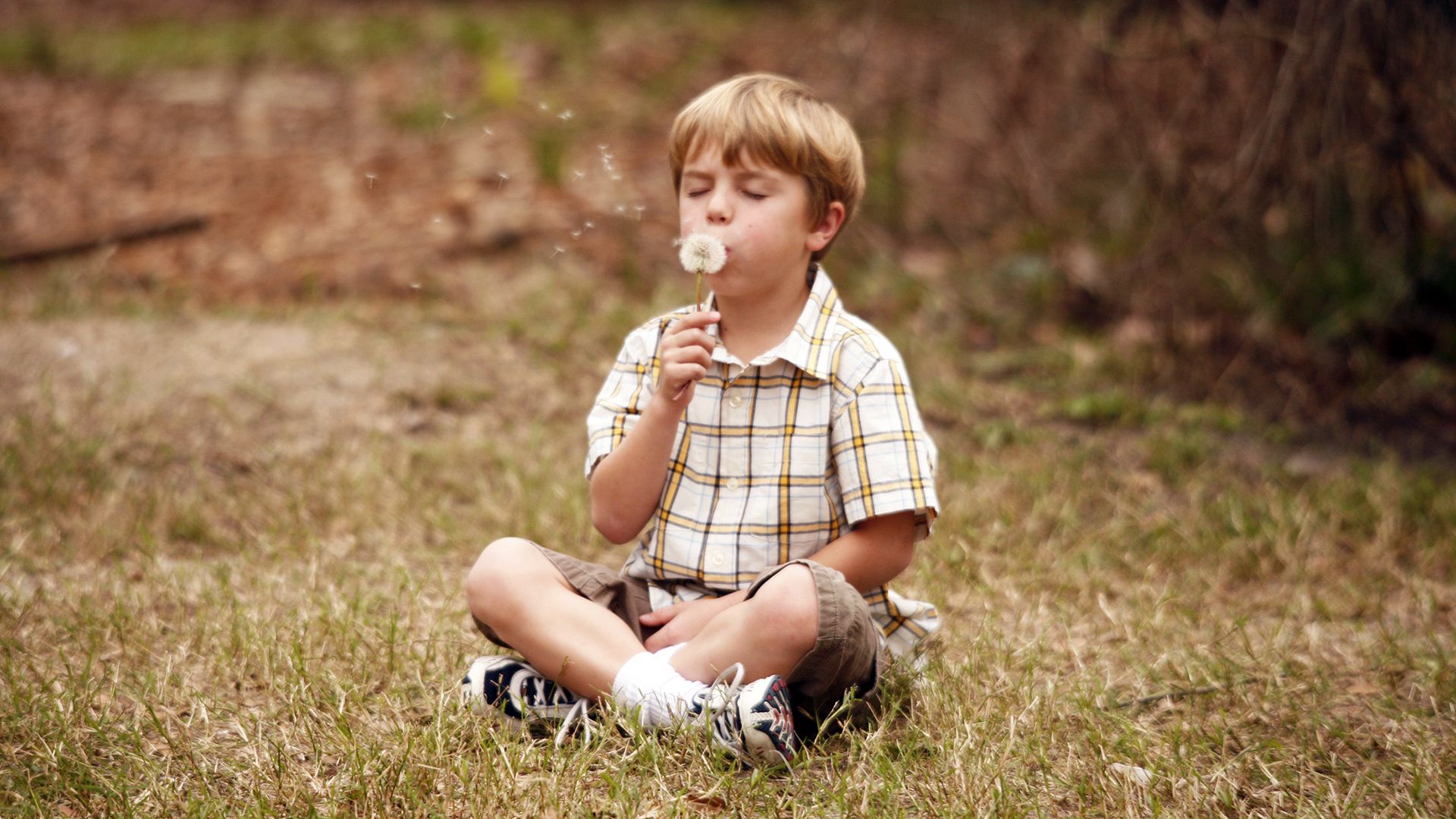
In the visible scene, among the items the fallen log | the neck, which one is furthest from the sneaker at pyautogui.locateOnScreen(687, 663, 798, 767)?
the fallen log

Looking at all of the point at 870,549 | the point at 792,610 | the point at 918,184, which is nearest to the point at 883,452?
the point at 870,549

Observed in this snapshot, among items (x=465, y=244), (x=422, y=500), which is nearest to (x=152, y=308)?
(x=465, y=244)

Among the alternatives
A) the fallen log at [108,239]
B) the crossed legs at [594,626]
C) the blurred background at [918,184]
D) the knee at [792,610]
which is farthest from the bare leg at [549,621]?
the fallen log at [108,239]

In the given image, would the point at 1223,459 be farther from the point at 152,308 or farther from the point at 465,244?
the point at 152,308

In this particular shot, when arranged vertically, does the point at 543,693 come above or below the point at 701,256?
below

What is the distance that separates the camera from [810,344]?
2.10m

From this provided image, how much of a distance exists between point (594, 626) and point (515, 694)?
18cm

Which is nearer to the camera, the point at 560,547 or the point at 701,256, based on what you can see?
the point at 701,256

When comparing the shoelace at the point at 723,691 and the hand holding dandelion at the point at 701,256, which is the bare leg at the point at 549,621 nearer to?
the shoelace at the point at 723,691

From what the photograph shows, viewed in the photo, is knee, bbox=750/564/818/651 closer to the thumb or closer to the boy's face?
the thumb

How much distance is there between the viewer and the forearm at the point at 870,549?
6.68 feet

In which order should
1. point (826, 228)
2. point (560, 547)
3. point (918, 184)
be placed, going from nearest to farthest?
point (826, 228) < point (560, 547) < point (918, 184)

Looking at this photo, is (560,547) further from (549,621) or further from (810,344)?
(810,344)

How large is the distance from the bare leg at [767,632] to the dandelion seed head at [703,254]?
49 centimetres
